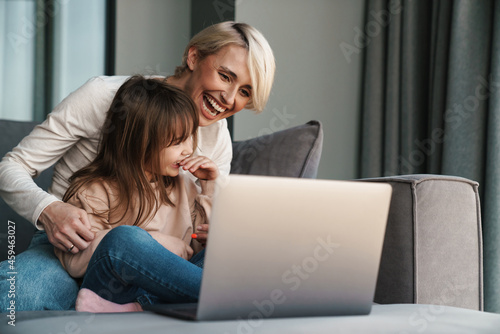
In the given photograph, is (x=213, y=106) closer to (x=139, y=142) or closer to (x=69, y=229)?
(x=139, y=142)

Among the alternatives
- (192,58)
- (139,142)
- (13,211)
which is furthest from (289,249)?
(13,211)

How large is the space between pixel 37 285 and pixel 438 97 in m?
1.64

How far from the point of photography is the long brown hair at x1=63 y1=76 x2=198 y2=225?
49.3 inches

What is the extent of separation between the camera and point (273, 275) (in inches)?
29.3

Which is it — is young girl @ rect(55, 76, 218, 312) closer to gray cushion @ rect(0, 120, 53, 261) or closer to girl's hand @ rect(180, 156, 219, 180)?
girl's hand @ rect(180, 156, 219, 180)

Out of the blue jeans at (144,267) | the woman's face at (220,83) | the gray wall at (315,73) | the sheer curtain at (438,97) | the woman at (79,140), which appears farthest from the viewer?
the gray wall at (315,73)

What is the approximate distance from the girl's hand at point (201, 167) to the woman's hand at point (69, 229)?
0.87 ft

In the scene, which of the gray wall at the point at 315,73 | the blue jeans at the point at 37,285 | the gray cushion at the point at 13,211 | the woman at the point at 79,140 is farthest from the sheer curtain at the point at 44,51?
the blue jeans at the point at 37,285

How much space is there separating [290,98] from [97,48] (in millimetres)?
900

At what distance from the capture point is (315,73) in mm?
2447

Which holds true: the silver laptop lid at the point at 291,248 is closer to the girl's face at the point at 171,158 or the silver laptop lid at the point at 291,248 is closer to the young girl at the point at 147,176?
the young girl at the point at 147,176

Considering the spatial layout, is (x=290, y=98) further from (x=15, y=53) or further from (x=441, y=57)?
(x=15, y=53)

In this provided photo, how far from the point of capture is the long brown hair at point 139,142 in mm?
1251

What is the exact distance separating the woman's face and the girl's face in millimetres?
219
